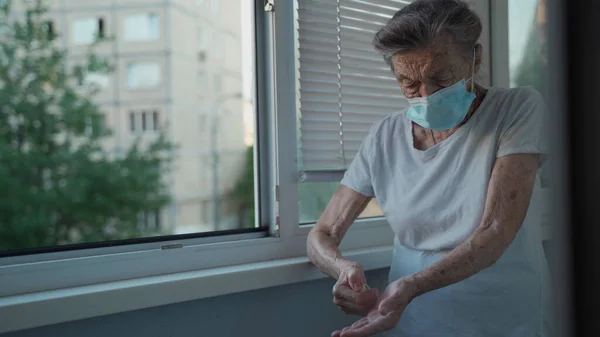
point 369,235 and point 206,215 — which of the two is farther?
point 206,215

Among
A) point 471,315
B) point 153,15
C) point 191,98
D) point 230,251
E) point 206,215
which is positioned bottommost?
point 206,215

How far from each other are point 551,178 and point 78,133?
593 centimetres

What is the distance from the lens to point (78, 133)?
5.66 meters

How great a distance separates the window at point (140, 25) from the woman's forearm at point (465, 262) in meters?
7.97

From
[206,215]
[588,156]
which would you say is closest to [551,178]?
[588,156]

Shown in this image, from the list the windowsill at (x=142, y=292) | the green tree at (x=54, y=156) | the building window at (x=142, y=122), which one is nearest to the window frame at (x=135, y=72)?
the building window at (x=142, y=122)

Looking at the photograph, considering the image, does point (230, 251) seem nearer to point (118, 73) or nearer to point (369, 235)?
point (369, 235)

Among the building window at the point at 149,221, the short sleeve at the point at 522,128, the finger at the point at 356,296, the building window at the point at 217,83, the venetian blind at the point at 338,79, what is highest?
the building window at the point at 217,83

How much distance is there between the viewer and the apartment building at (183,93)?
816cm

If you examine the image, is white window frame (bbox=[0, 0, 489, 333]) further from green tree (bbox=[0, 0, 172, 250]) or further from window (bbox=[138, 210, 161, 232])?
window (bbox=[138, 210, 161, 232])

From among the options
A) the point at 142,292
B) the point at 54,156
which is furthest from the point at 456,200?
the point at 54,156

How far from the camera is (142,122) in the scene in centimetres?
852

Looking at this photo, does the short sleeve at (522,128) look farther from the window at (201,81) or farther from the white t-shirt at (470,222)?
the window at (201,81)

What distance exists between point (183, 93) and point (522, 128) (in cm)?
813
